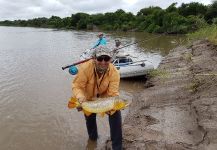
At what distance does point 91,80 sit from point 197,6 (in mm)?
49443

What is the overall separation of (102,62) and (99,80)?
0.36 meters

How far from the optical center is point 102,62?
5234mm

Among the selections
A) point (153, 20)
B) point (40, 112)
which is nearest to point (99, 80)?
point (40, 112)

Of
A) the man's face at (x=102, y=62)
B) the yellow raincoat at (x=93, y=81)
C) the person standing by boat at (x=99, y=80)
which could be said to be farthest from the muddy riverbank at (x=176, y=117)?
the man's face at (x=102, y=62)

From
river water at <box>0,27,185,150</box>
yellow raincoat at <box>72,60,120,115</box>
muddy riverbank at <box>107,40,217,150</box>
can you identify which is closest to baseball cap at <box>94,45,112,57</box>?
yellow raincoat at <box>72,60,120,115</box>

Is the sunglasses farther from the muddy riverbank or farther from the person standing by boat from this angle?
the muddy riverbank

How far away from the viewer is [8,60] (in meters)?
23.0

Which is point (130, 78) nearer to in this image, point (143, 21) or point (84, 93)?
Result: point (84, 93)

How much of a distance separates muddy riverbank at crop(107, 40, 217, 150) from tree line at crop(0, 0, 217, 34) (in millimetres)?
16188

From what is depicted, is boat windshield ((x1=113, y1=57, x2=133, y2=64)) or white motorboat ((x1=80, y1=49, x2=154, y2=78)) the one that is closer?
white motorboat ((x1=80, y1=49, x2=154, y2=78))

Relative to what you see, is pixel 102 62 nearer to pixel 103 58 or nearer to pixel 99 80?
pixel 103 58

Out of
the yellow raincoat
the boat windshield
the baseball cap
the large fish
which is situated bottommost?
the boat windshield

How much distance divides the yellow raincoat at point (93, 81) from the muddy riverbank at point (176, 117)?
1329mm

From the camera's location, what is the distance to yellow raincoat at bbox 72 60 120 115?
211 inches
